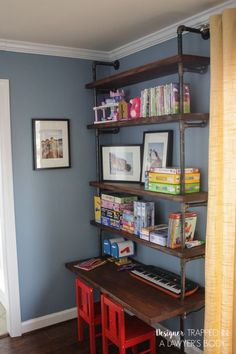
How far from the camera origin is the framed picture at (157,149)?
2.68 m

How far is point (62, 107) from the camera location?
3174mm

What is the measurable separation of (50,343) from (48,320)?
27 centimetres

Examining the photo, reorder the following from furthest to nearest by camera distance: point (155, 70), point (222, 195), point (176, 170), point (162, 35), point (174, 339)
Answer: point (174, 339), point (162, 35), point (155, 70), point (176, 170), point (222, 195)

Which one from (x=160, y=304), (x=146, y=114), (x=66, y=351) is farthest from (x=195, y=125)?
(x=66, y=351)

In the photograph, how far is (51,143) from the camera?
312 centimetres

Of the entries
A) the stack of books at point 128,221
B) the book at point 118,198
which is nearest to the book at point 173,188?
the stack of books at point 128,221

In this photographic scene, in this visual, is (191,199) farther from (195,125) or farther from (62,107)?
(62,107)

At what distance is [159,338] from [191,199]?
1369mm

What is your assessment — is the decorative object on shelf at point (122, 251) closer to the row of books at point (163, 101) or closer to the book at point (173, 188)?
the book at point (173, 188)

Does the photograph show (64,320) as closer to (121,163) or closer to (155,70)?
(121,163)

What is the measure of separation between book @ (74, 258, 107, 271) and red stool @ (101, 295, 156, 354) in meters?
0.43

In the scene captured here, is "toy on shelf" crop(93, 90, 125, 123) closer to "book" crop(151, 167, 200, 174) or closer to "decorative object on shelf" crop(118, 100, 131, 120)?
"decorative object on shelf" crop(118, 100, 131, 120)

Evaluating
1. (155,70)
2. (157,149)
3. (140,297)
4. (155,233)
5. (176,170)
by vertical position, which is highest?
(155,70)

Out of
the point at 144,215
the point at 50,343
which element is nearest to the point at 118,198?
the point at 144,215
